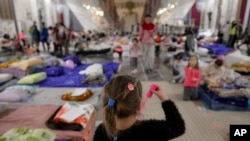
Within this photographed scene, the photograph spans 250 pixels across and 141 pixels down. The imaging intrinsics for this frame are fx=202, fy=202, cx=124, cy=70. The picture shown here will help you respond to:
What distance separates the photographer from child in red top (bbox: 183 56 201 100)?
336 cm

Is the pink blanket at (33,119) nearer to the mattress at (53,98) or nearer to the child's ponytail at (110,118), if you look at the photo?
the mattress at (53,98)

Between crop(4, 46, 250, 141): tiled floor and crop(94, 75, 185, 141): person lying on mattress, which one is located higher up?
crop(94, 75, 185, 141): person lying on mattress

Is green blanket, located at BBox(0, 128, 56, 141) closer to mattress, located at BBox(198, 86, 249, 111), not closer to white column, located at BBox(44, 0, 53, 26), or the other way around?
mattress, located at BBox(198, 86, 249, 111)

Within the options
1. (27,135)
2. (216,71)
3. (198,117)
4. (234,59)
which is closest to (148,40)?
(216,71)

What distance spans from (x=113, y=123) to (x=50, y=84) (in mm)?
3076

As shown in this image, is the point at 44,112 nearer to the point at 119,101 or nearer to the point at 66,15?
the point at 119,101

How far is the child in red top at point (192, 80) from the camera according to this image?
336 centimetres

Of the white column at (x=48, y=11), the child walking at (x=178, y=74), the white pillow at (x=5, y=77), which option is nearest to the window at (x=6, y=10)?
the white column at (x=48, y=11)

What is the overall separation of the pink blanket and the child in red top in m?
1.68

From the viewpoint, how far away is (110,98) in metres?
0.94

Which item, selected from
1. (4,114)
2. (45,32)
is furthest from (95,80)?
(45,32)

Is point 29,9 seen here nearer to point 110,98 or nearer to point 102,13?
point 102,13

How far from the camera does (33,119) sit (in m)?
2.32

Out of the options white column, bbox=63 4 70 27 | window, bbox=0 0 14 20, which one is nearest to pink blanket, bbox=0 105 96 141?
window, bbox=0 0 14 20
